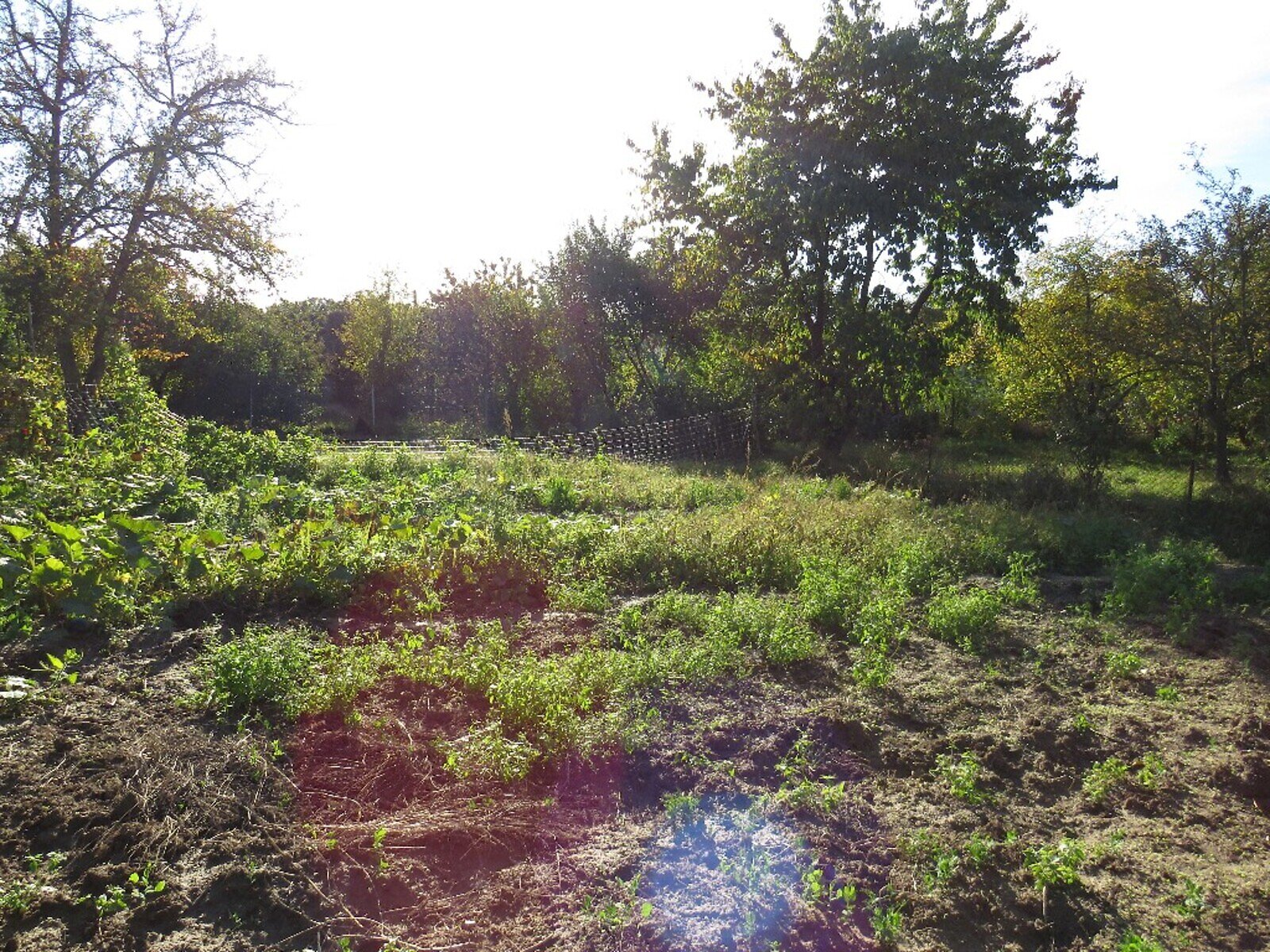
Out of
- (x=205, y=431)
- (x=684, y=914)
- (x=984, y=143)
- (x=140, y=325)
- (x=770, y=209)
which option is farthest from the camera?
(x=140, y=325)

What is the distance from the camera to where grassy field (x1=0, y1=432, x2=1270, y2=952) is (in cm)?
240

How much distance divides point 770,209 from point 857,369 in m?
3.12

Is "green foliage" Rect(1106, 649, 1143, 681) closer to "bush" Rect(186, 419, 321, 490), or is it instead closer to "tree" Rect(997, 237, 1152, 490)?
"tree" Rect(997, 237, 1152, 490)

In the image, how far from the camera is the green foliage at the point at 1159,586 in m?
5.09

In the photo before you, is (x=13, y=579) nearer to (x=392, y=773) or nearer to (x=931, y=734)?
(x=392, y=773)

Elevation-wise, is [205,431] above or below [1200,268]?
below

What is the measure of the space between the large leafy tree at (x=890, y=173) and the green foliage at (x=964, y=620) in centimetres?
898

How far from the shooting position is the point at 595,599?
5066 millimetres

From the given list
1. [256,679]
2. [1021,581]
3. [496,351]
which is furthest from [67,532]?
[496,351]

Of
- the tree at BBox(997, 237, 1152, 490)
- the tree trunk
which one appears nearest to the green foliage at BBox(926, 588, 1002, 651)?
the tree at BBox(997, 237, 1152, 490)

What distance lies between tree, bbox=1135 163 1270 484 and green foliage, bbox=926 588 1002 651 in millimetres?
8277

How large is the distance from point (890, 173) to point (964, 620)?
32.5ft

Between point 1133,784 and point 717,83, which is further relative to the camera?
point 717,83

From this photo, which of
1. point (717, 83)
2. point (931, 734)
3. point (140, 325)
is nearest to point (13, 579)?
point (931, 734)
